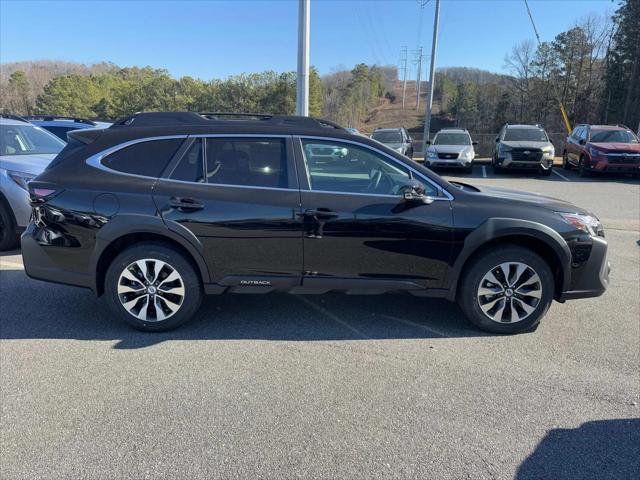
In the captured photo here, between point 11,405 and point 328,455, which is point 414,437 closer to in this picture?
point 328,455

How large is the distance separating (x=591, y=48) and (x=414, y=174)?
46.9m

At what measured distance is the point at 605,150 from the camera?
1583cm

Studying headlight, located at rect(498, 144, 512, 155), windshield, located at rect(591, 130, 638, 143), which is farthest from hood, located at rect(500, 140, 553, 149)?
windshield, located at rect(591, 130, 638, 143)

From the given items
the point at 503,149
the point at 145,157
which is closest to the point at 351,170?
the point at 145,157

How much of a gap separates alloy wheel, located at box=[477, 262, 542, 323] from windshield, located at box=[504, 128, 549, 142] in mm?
14838

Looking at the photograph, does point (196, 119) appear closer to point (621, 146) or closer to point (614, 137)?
point (621, 146)

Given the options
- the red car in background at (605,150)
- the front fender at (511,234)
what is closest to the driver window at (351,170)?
the front fender at (511,234)

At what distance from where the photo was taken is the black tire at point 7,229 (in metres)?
6.34

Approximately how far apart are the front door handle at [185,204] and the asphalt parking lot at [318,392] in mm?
1073

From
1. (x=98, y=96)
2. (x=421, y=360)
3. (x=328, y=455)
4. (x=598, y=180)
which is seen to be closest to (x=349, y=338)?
(x=421, y=360)

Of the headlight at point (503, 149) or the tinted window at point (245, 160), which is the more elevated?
the tinted window at point (245, 160)

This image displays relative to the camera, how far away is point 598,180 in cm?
1609

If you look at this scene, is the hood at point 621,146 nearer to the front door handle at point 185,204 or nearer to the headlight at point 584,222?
the headlight at point 584,222

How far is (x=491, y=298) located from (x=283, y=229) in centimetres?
182
